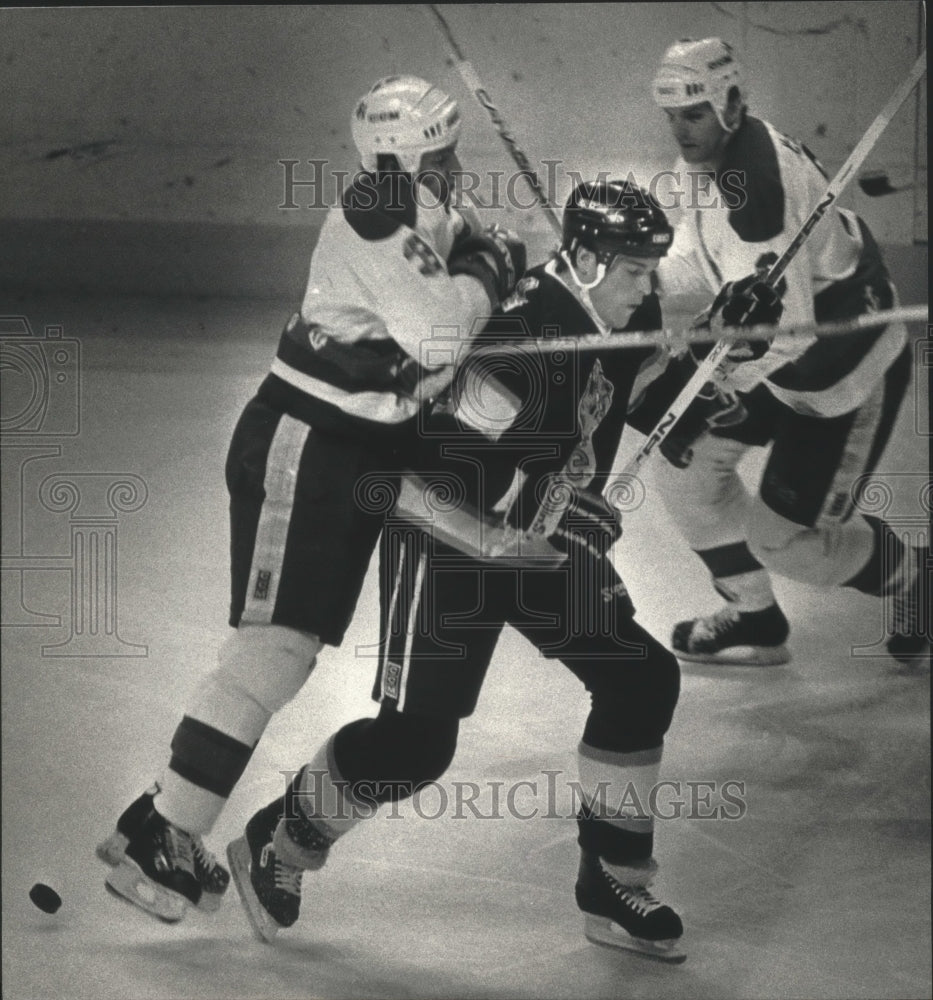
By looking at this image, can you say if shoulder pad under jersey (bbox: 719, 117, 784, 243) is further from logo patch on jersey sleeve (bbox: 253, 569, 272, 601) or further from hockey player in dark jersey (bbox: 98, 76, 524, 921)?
logo patch on jersey sleeve (bbox: 253, 569, 272, 601)

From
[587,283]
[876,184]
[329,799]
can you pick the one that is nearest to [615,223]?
[587,283]

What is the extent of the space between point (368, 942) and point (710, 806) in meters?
0.53

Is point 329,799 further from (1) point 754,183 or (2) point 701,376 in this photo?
(1) point 754,183

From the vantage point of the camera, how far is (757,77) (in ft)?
8.03

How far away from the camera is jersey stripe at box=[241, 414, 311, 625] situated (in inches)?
89.7

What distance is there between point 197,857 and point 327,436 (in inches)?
24.7

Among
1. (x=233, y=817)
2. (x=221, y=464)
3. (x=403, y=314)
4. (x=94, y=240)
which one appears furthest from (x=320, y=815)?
(x=94, y=240)

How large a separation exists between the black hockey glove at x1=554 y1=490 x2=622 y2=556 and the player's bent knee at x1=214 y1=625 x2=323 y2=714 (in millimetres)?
382

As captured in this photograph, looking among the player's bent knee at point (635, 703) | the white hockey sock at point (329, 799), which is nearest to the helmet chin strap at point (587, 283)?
the player's bent knee at point (635, 703)

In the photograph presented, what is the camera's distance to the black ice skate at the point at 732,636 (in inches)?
95.4

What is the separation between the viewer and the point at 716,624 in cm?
242

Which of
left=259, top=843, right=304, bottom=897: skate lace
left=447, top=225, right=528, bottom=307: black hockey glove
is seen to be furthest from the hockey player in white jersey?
left=259, top=843, right=304, bottom=897: skate lace

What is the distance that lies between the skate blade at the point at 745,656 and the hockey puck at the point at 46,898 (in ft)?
3.16

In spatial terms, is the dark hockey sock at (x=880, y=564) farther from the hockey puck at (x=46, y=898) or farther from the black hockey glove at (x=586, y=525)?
the hockey puck at (x=46, y=898)
